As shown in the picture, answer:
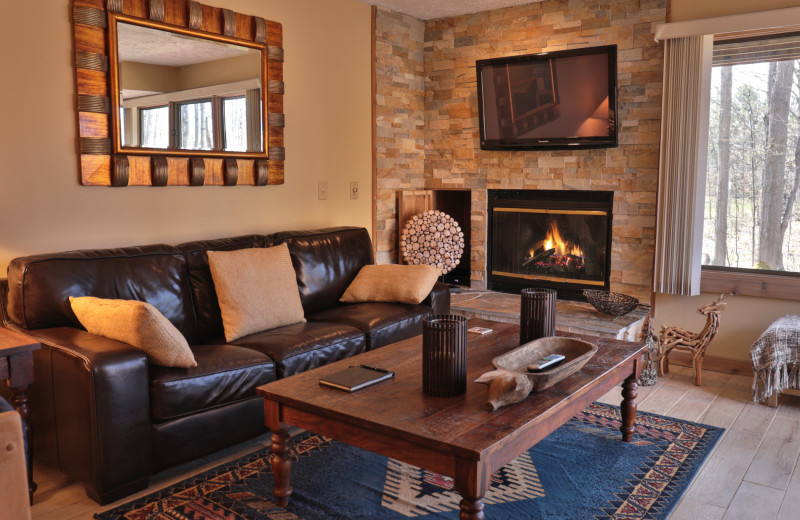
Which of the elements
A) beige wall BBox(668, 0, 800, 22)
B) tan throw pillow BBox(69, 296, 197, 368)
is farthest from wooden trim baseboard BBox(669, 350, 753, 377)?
tan throw pillow BBox(69, 296, 197, 368)

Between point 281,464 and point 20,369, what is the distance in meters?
1.00

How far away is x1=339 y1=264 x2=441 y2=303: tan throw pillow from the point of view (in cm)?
398

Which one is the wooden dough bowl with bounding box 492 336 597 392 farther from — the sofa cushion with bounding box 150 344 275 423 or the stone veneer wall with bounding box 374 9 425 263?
the stone veneer wall with bounding box 374 9 425 263

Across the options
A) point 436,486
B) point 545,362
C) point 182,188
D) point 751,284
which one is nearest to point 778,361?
point 751,284

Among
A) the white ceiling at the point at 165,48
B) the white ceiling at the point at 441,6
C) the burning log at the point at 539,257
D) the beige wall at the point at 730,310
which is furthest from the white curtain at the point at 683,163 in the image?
the white ceiling at the point at 165,48

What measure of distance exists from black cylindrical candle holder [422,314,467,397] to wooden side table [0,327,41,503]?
1.42 meters

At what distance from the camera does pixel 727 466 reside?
2.85 meters

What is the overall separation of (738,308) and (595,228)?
42.0 inches

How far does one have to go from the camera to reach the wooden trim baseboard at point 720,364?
4238 mm

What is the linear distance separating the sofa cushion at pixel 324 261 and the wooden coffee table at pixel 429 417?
127 cm

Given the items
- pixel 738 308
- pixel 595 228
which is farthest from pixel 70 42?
pixel 738 308

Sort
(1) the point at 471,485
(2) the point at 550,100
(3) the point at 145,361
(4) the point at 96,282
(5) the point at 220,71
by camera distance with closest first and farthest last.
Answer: (1) the point at 471,485, (3) the point at 145,361, (4) the point at 96,282, (5) the point at 220,71, (2) the point at 550,100

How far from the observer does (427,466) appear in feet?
6.39

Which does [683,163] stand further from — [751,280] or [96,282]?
[96,282]
